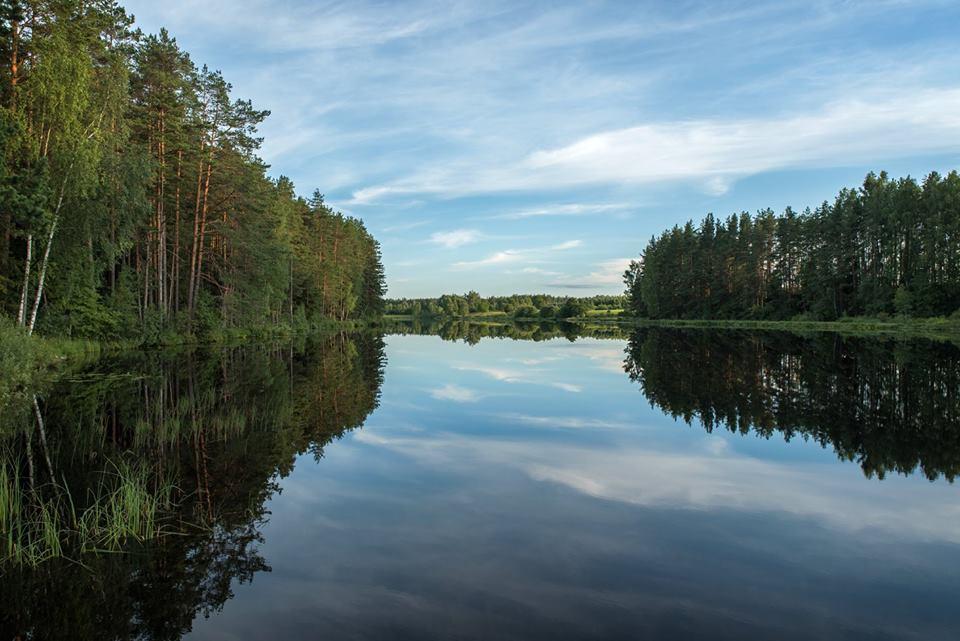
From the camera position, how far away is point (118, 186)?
25.5 m

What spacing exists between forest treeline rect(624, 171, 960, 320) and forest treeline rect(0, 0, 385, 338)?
208 ft

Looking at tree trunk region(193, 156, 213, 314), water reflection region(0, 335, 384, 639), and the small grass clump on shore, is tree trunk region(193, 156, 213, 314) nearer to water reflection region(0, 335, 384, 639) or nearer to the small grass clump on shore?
the small grass clump on shore

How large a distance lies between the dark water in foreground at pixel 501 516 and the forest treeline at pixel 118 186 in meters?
8.58

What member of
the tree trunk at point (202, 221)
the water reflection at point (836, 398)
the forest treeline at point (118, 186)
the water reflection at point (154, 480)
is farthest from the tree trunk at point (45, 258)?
the water reflection at point (836, 398)

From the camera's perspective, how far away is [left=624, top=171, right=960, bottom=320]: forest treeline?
6156 cm

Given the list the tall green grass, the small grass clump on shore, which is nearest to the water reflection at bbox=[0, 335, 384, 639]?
the tall green grass

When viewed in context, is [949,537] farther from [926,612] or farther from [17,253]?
[17,253]

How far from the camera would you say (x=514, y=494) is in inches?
389

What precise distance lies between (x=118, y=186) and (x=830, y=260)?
7721cm

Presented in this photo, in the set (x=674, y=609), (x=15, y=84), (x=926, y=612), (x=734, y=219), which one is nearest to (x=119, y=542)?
(x=674, y=609)

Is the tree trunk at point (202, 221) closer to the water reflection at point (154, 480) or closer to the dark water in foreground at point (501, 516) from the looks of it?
the water reflection at point (154, 480)

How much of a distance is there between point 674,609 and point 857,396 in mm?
16945

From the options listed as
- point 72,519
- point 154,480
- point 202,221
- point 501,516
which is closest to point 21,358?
point 154,480

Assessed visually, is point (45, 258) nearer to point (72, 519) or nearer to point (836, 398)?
point (72, 519)
